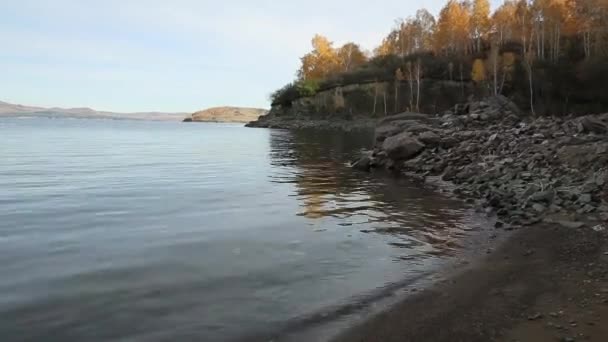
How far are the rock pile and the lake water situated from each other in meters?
1.69

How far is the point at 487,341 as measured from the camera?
5.35 m

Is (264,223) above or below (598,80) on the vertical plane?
below

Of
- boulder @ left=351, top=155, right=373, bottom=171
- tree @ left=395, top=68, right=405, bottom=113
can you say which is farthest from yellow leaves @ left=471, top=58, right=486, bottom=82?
boulder @ left=351, top=155, right=373, bottom=171

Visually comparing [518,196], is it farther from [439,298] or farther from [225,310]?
[225,310]

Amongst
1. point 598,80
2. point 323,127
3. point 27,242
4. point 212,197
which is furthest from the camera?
point 323,127

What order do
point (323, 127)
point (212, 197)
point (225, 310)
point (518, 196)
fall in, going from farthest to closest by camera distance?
1. point (323, 127)
2. point (212, 197)
3. point (518, 196)
4. point (225, 310)

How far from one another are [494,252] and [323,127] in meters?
81.7

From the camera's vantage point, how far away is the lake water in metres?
6.39

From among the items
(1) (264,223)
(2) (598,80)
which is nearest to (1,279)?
(1) (264,223)

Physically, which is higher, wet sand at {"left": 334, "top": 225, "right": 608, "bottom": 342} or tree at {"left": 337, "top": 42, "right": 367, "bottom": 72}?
tree at {"left": 337, "top": 42, "right": 367, "bottom": 72}

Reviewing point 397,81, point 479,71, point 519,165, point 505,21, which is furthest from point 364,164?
point 397,81

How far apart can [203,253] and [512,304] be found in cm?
591

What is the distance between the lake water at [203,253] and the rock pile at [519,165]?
5.56ft

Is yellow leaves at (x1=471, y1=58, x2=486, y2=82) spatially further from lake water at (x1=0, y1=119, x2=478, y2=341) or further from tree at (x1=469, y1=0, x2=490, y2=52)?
lake water at (x1=0, y1=119, x2=478, y2=341)
